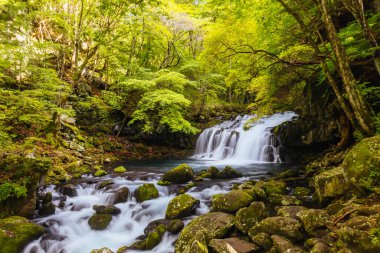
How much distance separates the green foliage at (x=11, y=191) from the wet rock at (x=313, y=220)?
21.9ft

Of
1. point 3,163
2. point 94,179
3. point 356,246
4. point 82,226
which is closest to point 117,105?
point 94,179

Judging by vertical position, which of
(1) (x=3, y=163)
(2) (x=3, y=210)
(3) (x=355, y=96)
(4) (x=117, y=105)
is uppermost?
(4) (x=117, y=105)

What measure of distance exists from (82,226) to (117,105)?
36.3 ft

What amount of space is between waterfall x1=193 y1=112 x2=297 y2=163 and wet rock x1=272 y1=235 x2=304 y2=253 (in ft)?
34.7

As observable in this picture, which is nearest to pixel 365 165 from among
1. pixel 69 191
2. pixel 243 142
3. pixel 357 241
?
pixel 357 241

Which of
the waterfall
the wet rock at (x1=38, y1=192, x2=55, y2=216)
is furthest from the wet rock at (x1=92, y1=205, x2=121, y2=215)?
the waterfall

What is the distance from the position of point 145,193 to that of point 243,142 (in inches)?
382

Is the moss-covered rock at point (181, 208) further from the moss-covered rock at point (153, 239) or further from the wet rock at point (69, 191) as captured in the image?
the wet rock at point (69, 191)

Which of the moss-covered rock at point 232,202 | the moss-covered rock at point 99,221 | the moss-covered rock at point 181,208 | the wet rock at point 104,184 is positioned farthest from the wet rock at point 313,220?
the wet rock at point 104,184

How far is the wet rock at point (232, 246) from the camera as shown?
14.3ft

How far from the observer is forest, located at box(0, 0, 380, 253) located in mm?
5816

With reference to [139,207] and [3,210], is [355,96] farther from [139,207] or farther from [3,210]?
[3,210]

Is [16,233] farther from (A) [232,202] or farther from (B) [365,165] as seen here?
(B) [365,165]

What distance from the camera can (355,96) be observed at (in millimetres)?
5809
